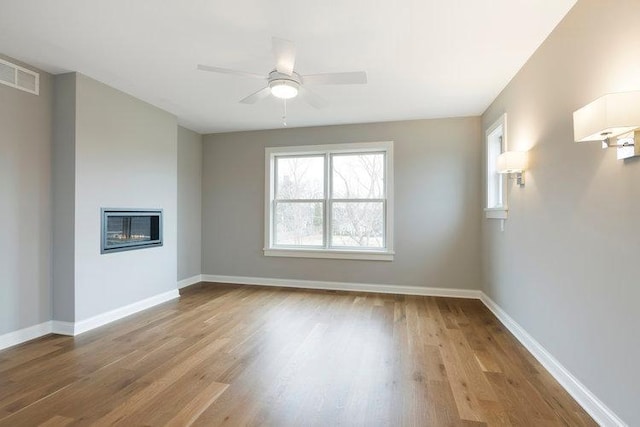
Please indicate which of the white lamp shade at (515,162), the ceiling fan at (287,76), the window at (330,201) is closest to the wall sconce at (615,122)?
the white lamp shade at (515,162)

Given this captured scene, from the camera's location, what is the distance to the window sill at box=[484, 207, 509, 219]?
3.48m

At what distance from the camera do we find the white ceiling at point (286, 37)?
2.23 metres

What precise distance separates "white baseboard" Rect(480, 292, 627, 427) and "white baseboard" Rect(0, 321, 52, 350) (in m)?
4.46

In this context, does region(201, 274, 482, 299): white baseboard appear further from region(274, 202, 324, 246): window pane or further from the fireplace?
the fireplace

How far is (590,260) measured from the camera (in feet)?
6.60

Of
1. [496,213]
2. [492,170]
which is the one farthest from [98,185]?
[492,170]

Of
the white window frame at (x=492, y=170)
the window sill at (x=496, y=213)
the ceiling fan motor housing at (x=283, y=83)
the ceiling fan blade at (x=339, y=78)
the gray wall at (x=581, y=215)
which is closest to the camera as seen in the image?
the gray wall at (x=581, y=215)

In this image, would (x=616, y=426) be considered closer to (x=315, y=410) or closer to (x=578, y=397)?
(x=578, y=397)

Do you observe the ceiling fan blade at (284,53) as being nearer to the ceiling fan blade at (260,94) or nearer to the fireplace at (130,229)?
the ceiling fan blade at (260,94)

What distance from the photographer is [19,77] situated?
9.78 ft

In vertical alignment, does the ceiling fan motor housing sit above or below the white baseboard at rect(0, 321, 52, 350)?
above

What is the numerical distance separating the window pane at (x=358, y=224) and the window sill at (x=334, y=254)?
0.52 ft

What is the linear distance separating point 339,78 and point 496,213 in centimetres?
249

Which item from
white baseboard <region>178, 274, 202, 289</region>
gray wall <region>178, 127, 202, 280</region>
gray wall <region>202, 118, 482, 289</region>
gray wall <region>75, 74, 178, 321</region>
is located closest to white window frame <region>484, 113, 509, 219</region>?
gray wall <region>202, 118, 482, 289</region>
